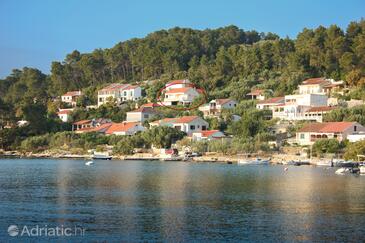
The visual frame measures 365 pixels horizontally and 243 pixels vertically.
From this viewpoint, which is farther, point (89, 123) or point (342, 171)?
point (89, 123)

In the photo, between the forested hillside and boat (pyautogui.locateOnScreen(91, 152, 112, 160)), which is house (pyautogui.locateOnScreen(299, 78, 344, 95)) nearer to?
the forested hillside

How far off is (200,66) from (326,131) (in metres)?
35.8

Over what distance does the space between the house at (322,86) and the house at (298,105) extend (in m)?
2.60

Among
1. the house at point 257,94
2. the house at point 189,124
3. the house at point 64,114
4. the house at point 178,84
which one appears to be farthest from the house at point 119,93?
the house at point 189,124

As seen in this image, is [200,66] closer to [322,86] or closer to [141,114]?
[141,114]

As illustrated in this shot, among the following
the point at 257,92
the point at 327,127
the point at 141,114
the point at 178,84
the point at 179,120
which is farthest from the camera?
the point at 178,84

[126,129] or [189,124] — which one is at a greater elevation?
[189,124]

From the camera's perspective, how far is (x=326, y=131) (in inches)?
2099

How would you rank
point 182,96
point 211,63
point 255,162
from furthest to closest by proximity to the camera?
1. point 211,63
2. point 182,96
3. point 255,162

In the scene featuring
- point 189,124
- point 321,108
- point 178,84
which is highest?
point 178,84

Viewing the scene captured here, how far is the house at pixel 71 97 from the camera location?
90.7m

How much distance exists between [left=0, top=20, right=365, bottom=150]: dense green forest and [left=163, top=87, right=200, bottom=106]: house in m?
2.45

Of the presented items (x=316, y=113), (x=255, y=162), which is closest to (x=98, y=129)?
(x=255, y=162)

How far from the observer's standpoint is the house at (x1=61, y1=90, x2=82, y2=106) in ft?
298
